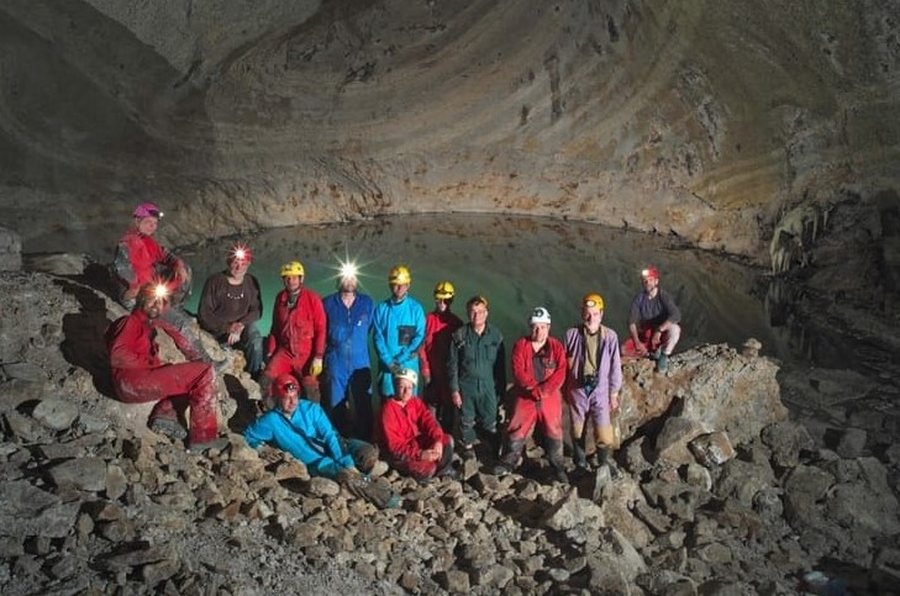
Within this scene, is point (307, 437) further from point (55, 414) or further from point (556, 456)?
point (556, 456)

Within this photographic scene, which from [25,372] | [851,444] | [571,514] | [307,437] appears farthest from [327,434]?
[851,444]

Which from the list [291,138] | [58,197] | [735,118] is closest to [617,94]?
[735,118]

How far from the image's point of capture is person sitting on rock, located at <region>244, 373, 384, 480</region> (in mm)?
6156

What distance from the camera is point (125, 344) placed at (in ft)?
18.5

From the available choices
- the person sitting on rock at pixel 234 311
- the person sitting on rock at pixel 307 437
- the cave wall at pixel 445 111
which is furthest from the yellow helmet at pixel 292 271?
the cave wall at pixel 445 111

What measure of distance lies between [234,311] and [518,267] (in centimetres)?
1023

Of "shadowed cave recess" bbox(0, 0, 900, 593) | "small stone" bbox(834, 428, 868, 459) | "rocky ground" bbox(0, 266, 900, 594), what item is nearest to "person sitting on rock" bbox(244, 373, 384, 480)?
"rocky ground" bbox(0, 266, 900, 594)

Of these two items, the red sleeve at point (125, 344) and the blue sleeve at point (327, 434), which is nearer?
the red sleeve at point (125, 344)

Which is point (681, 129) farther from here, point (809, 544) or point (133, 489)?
point (133, 489)

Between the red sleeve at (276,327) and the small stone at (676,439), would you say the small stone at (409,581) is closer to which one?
the red sleeve at (276,327)

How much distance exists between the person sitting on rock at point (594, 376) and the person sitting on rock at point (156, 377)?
10.1ft

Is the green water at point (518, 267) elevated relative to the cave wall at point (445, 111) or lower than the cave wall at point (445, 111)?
lower

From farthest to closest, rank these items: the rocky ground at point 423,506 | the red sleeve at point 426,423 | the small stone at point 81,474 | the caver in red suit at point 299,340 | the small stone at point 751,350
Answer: the small stone at point 751,350
the caver in red suit at point 299,340
the red sleeve at point 426,423
the small stone at point 81,474
the rocky ground at point 423,506

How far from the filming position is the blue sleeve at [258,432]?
244 inches
